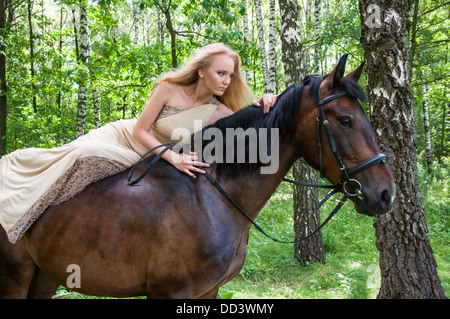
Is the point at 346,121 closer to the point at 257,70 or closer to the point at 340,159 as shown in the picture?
the point at 340,159

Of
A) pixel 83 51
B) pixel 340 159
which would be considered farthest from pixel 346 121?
pixel 83 51

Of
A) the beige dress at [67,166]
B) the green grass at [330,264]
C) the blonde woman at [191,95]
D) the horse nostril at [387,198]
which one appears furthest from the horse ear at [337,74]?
the green grass at [330,264]

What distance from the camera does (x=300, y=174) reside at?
5.88 meters

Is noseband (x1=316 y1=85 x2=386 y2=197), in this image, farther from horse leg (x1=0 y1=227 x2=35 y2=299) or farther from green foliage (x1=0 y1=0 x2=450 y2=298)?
horse leg (x1=0 y1=227 x2=35 y2=299)

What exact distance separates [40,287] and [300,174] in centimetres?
435

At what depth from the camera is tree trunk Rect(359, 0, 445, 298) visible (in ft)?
10.9

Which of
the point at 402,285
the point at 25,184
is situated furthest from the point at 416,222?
the point at 25,184

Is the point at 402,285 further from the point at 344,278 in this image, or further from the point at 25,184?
the point at 25,184

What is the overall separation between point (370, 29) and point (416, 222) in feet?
6.89

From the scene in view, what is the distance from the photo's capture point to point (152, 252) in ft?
7.17

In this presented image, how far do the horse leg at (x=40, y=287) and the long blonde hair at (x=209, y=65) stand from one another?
2056 mm

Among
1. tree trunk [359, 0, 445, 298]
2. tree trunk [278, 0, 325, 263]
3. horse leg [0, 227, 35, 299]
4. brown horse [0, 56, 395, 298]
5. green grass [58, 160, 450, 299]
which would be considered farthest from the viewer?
tree trunk [278, 0, 325, 263]

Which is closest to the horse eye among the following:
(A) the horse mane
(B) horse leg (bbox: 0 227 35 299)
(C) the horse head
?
(C) the horse head

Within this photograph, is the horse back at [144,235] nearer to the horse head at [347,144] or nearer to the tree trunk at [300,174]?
the horse head at [347,144]
